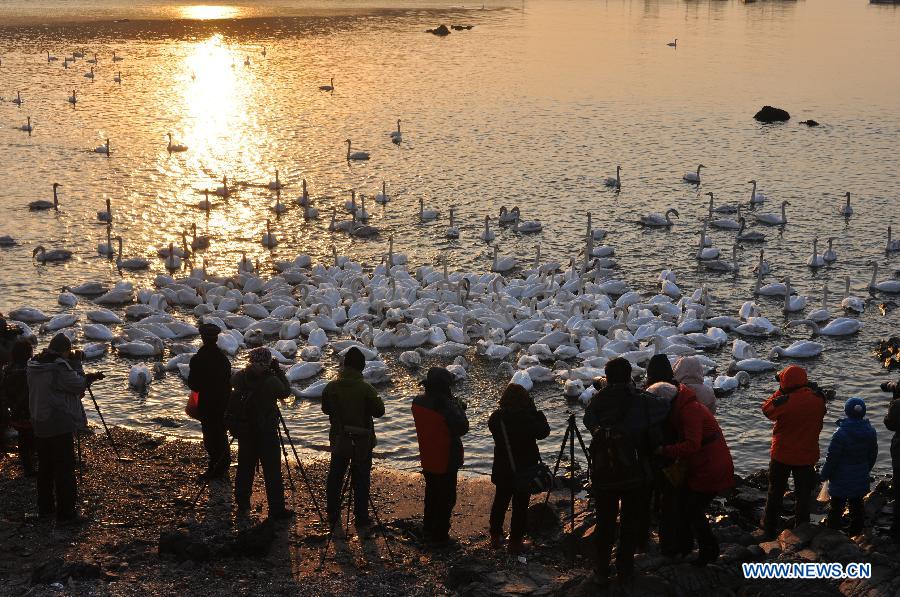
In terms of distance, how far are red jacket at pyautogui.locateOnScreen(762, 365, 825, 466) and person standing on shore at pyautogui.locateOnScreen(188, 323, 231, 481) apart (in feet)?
18.8

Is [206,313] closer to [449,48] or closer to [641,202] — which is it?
[641,202]

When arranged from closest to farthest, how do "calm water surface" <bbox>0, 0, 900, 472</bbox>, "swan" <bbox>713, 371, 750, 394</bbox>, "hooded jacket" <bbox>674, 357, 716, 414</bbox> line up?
"hooded jacket" <bbox>674, 357, 716, 414</bbox>, "swan" <bbox>713, 371, 750, 394</bbox>, "calm water surface" <bbox>0, 0, 900, 472</bbox>

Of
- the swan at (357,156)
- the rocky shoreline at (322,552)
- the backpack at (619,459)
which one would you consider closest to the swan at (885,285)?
the rocky shoreline at (322,552)

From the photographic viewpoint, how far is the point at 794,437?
9.94 m

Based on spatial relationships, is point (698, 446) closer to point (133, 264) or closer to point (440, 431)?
point (440, 431)

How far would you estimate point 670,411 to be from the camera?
8805 millimetres

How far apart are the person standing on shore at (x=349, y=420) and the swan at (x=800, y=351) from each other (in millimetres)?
10258

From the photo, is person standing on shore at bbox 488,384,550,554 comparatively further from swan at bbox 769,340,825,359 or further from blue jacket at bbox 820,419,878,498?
swan at bbox 769,340,825,359

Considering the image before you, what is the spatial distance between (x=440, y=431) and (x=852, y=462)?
3.84 meters

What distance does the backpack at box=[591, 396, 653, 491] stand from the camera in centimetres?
853

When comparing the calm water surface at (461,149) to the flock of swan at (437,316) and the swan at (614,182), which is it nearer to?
the swan at (614,182)

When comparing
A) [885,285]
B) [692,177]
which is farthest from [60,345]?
[692,177]

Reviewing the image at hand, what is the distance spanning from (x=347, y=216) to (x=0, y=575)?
62.9ft

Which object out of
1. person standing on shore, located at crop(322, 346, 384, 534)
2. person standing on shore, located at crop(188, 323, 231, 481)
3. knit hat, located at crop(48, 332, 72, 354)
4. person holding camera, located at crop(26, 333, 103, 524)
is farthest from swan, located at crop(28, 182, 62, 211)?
person standing on shore, located at crop(322, 346, 384, 534)
